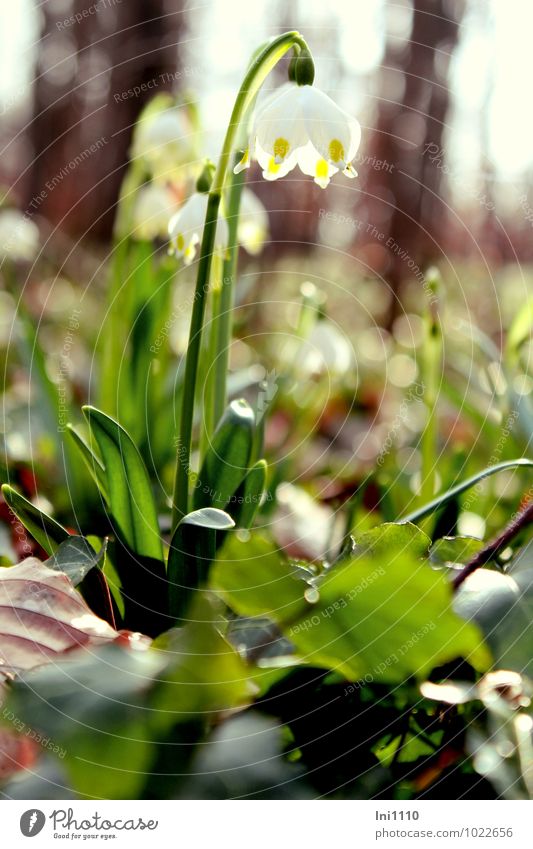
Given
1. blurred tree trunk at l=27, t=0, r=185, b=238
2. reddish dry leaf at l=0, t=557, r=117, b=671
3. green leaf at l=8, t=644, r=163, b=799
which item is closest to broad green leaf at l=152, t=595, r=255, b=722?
green leaf at l=8, t=644, r=163, b=799

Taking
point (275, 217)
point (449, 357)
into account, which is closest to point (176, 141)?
point (449, 357)

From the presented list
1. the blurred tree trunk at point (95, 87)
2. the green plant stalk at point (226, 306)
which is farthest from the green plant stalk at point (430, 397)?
the blurred tree trunk at point (95, 87)

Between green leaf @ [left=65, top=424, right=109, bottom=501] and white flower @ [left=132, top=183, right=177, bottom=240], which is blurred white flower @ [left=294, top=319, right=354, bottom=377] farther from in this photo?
green leaf @ [left=65, top=424, right=109, bottom=501]

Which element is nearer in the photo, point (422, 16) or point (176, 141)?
point (176, 141)

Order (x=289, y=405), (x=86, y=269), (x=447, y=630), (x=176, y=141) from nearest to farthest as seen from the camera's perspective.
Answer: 1. (x=447, y=630)
2. (x=176, y=141)
3. (x=289, y=405)
4. (x=86, y=269)

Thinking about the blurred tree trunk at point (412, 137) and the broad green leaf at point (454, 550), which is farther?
the blurred tree trunk at point (412, 137)

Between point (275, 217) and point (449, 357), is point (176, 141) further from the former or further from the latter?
point (275, 217)

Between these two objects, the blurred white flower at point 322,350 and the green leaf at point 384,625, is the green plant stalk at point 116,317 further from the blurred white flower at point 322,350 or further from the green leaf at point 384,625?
the green leaf at point 384,625

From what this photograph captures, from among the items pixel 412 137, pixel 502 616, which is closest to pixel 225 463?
pixel 502 616
